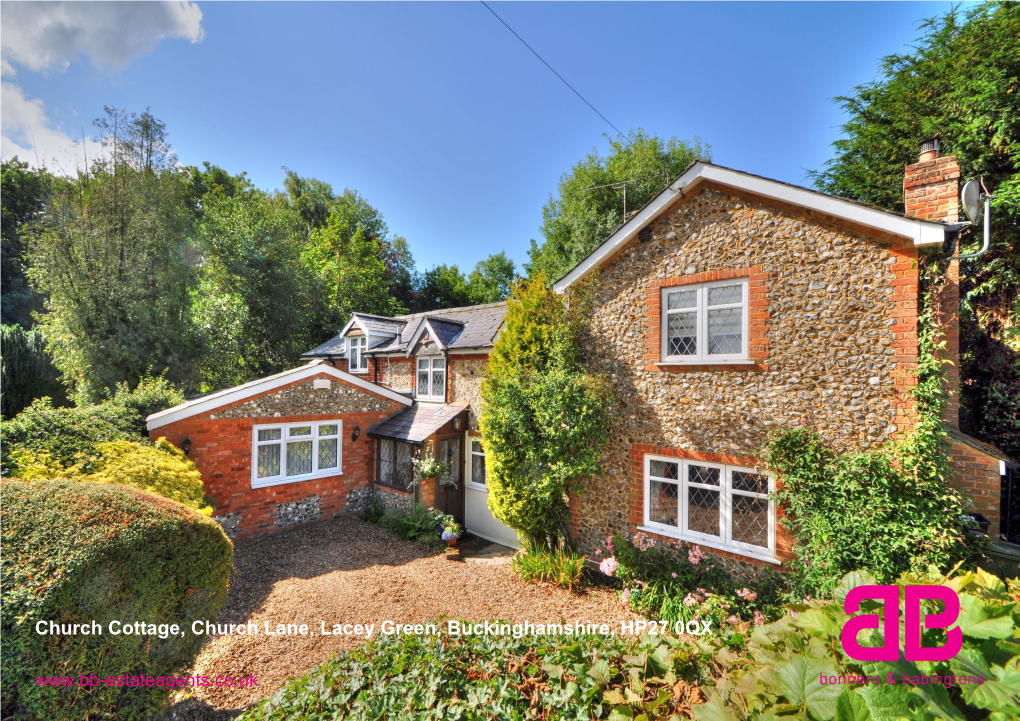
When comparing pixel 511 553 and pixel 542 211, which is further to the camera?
pixel 542 211

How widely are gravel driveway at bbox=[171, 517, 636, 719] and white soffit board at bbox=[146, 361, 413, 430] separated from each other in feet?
10.6

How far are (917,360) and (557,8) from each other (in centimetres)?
764

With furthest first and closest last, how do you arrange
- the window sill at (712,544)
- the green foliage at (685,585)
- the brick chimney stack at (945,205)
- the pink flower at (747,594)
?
the window sill at (712,544) < the green foliage at (685,585) < the pink flower at (747,594) < the brick chimney stack at (945,205)

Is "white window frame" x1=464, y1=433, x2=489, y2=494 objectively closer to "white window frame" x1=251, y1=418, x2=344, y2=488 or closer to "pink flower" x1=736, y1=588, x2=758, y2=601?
"white window frame" x1=251, y1=418, x2=344, y2=488

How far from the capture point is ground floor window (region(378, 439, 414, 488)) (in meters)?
11.5

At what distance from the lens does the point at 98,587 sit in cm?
350

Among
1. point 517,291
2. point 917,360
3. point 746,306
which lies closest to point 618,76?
point 517,291

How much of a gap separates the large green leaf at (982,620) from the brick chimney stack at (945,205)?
496cm

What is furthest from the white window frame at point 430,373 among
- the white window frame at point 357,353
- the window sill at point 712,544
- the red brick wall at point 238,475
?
the window sill at point 712,544

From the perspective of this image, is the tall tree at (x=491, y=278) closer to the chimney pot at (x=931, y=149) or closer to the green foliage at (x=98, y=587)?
the chimney pot at (x=931, y=149)

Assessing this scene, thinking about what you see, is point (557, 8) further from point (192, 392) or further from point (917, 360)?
point (192, 392)

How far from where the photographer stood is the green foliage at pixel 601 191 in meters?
24.3

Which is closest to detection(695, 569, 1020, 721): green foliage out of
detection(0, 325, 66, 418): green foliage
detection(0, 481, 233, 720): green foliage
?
detection(0, 481, 233, 720): green foliage

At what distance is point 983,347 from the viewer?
8461 millimetres
